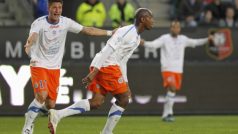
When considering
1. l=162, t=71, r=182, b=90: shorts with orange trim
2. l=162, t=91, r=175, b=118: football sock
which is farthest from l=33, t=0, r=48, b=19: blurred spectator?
l=162, t=91, r=175, b=118: football sock

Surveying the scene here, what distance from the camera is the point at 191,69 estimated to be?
2188 centimetres

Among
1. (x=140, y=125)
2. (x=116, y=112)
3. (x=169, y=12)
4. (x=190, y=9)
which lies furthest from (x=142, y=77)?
(x=116, y=112)

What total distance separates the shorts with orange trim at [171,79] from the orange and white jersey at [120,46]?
617cm

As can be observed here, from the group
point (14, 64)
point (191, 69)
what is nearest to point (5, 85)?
point (14, 64)

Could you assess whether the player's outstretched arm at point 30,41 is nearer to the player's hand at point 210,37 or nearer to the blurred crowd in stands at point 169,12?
the blurred crowd in stands at point 169,12

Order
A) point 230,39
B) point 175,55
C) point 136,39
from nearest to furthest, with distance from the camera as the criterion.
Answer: point 136,39
point 175,55
point 230,39

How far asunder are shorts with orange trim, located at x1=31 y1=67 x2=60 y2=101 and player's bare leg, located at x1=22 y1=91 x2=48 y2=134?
0.11m

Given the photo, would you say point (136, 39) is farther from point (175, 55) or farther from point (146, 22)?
point (175, 55)

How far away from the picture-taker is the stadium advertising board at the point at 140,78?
20.9 meters

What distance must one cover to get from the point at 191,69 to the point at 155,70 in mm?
929

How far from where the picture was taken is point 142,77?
21.7 m

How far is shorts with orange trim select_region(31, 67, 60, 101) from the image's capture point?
1456 cm

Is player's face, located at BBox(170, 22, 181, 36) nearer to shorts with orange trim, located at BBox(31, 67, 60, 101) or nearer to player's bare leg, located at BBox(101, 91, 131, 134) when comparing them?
shorts with orange trim, located at BBox(31, 67, 60, 101)

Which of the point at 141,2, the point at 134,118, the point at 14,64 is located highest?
the point at 141,2
